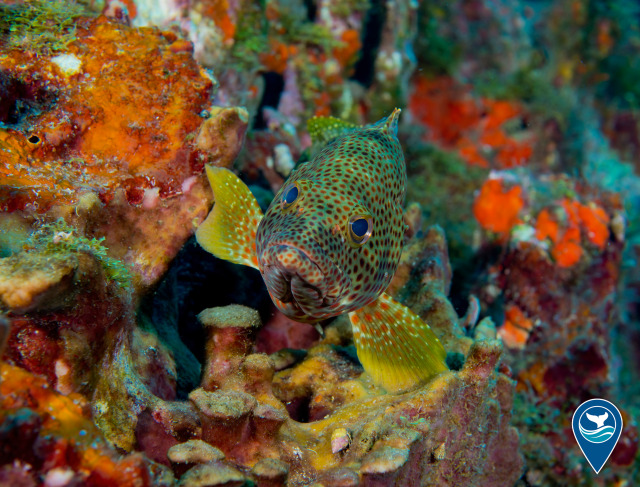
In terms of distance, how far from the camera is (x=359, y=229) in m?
2.95

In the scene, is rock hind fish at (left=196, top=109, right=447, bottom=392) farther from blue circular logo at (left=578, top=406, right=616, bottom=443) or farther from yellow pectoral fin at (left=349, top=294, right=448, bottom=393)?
blue circular logo at (left=578, top=406, right=616, bottom=443)

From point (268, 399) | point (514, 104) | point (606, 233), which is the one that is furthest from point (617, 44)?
point (268, 399)

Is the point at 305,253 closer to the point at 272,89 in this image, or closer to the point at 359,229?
the point at 359,229

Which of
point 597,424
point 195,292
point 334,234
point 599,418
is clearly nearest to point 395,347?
point 334,234

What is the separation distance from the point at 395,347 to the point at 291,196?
1.42 meters

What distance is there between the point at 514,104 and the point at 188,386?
38.2 ft

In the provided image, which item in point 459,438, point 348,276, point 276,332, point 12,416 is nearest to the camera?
point 12,416

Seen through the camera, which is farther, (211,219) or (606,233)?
(606,233)

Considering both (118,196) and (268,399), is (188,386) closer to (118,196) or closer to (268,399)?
(268,399)

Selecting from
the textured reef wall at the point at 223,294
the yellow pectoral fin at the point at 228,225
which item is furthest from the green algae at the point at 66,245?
the yellow pectoral fin at the point at 228,225

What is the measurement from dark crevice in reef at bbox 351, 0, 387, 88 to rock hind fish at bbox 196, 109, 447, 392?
20.4 feet

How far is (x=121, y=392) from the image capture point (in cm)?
254

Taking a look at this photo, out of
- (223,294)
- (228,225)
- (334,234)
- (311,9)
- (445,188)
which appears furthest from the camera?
(445,188)

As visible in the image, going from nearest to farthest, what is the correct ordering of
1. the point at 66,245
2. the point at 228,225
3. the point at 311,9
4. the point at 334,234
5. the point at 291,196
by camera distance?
the point at 66,245 < the point at 334,234 < the point at 291,196 < the point at 228,225 < the point at 311,9
